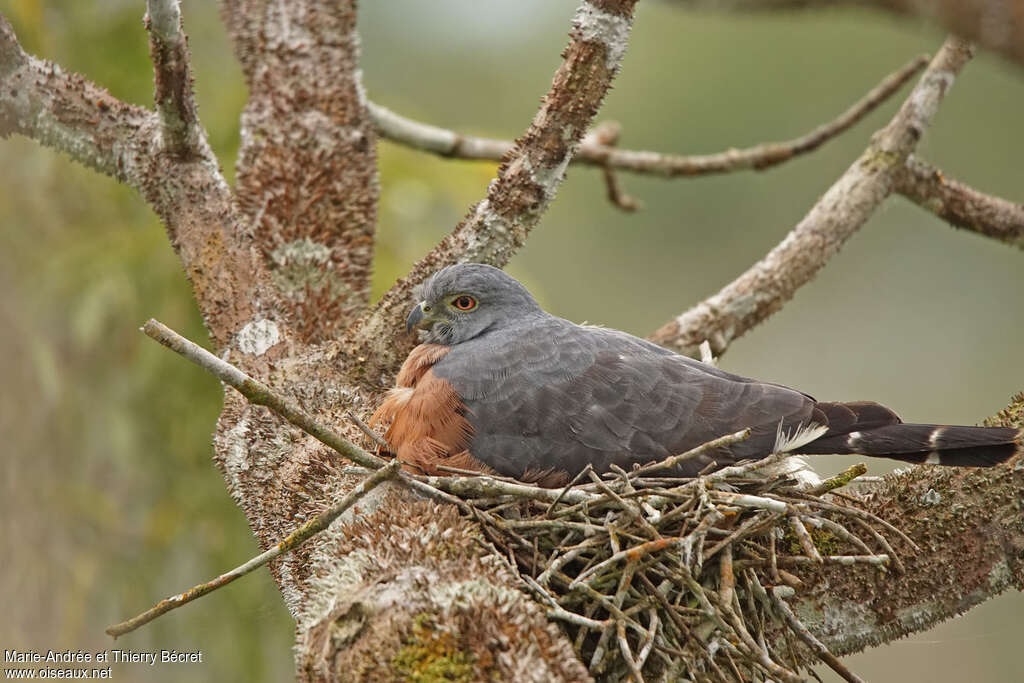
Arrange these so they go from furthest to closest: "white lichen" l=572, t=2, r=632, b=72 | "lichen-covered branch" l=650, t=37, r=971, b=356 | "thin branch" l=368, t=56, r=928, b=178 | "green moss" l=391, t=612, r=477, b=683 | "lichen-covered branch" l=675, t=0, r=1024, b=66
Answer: "thin branch" l=368, t=56, r=928, b=178, "lichen-covered branch" l=650, t=37, r=971, b=356, "white lichen" l=572, t=2, r=632, b=72, "green moss" l=391, t=612, r=477, b=683, "lichen-covered branch" l=675, t=0, r=1024, b=66

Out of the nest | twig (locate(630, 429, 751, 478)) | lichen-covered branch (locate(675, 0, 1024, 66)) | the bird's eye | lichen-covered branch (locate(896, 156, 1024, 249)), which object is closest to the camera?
lichen-covered branch (locate(675, 0, 1024, 66))

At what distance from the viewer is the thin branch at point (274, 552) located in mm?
2424

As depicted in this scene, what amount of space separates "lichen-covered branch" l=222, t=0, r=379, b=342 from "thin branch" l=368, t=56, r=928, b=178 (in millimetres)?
486

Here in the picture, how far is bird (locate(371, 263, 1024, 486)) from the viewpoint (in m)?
3.41

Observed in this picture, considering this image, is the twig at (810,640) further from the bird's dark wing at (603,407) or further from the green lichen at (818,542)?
the bird's dark wing at (603,407)

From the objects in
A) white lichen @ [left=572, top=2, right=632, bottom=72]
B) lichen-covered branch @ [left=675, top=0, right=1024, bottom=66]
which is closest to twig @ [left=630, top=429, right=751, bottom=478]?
white lichen @ [left=572, top=2, right=632, bottom=72]

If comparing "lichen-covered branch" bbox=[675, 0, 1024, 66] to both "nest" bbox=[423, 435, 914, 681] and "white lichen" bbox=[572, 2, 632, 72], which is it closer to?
"nest" bbox=[423, 435, 914, 681]

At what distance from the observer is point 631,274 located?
16.6 m

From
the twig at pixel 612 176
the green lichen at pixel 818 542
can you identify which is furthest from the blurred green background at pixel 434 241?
the twig at pixel 612 176

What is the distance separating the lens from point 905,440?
316 centimetres

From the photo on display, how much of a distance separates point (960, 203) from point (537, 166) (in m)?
2.52

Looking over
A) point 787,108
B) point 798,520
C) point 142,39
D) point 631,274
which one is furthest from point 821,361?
point 798,520

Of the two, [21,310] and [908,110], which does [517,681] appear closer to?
[908,110]

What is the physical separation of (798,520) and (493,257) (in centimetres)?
145
